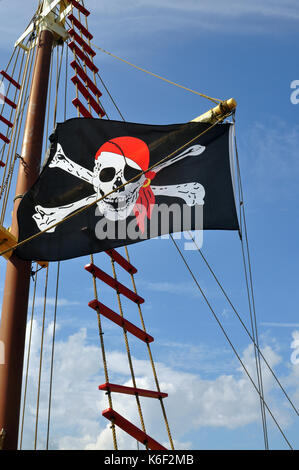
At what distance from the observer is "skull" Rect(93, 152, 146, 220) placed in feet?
21.4

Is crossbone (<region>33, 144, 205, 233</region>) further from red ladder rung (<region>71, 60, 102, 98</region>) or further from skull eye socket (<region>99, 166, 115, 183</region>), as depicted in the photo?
red ladder rung (<region>71, 60, 102, 98</region>)

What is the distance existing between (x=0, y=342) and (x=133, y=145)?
3409 millimetres

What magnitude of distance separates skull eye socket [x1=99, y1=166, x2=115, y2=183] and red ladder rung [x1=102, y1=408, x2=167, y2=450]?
328 centimetres

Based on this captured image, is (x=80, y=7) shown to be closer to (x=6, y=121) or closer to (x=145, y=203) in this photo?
(x=6, y=121)

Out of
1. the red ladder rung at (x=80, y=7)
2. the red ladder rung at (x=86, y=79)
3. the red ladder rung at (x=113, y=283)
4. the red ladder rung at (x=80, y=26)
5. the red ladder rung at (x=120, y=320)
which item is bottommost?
the red ladder rung at (x=120, y=320)

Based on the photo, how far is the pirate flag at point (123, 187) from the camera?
626cm

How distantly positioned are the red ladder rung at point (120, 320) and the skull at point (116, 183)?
83.8 inches

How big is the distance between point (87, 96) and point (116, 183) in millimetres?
4929

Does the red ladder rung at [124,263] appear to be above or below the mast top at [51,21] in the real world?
below

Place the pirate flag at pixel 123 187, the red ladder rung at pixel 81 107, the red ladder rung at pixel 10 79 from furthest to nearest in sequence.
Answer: the red ladder rung at pixel 10 79 < the red ladder rung at pixel 81 107 < the pirate flag at pixel 123 187

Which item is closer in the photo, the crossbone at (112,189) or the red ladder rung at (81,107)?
the crossbone at (112,189)

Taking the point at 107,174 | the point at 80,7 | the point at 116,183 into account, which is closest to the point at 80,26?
the point at 80,7

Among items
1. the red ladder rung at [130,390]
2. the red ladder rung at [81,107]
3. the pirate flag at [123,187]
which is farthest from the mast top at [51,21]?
the red ladder rung at [130,390]

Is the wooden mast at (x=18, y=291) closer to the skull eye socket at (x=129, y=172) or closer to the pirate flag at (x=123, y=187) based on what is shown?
the pirate flag at (x=123, y=187)
